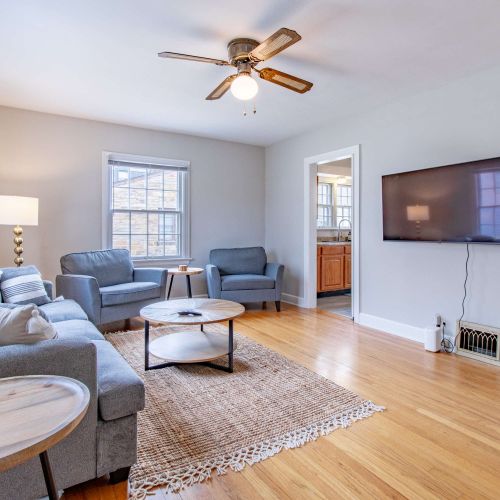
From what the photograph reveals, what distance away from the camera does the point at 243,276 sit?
192 inches

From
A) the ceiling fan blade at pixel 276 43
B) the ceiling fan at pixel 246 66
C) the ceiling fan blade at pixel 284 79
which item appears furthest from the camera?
the ceiling fan blade at pixel 284 79

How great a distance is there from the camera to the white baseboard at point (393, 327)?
3.59 meters

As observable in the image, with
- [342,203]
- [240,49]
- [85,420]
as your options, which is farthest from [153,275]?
[342,203]

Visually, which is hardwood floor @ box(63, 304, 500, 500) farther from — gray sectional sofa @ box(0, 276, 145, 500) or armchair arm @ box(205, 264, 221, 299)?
armchair arm @ box(205, 264, 221, 299)

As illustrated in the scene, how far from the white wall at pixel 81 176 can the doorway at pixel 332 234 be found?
128 centimetres

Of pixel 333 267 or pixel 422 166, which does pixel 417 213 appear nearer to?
pixel 422 166

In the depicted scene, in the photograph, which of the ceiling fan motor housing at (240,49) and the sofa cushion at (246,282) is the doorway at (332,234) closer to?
the sofa cushion at (246,282)

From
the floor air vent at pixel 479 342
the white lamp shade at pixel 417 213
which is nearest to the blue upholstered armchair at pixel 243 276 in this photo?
the white lamp shade at pixel 417 213

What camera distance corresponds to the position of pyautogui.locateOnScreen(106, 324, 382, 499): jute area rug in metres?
1.70

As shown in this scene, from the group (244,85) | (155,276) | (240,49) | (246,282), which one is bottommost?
(246,282)

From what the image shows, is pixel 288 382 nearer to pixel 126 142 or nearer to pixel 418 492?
pixel 418 492

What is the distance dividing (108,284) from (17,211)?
1.19 meters

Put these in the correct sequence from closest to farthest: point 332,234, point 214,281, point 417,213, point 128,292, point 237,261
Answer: point 417,213 < point 128,292 < point 214,281 < point 237,261 < point 332,234

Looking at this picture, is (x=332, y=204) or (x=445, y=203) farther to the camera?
(x=332, y=204)
